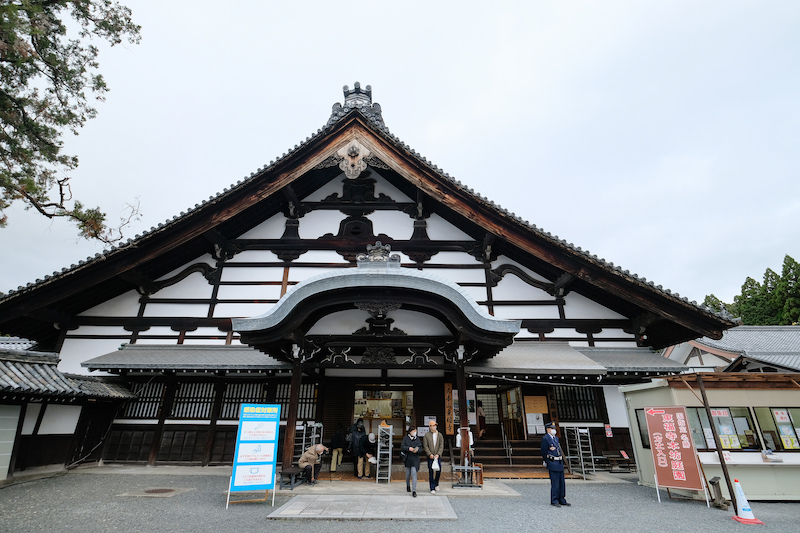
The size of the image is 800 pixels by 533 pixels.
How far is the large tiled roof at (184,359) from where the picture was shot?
9.37 meters

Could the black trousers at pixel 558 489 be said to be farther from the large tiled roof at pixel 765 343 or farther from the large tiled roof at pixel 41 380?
the large tiled roof at pixel 765 343

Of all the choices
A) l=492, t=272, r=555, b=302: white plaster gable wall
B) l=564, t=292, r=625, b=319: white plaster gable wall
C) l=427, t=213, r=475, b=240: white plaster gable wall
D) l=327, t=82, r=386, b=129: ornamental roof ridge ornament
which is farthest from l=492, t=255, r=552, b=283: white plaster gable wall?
l=327, t=82, r=386, b=129: ornamental roof ridge ornament

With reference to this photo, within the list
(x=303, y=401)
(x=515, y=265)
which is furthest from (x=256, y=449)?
(x=515, y=265)

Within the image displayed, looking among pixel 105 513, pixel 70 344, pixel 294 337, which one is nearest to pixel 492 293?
pixel 294 337

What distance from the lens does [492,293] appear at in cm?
1130

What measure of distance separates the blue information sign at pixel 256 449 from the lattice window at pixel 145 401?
17.9 feet

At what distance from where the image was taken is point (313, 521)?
5.46 meters

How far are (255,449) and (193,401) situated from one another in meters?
4.95

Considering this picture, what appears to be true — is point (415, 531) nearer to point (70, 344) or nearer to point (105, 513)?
point (105, 513)

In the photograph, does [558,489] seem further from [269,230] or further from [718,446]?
[269,230]

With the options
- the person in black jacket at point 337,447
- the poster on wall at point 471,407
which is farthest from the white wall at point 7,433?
the poster on wall at point 471,407

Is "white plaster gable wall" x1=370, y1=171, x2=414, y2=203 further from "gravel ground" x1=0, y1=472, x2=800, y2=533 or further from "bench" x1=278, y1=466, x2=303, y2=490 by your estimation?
"gravel ground" x1=0, y1=472, x2=800, y2=533

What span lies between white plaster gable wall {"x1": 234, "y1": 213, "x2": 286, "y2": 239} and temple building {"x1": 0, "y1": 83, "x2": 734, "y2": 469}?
0.04 metres

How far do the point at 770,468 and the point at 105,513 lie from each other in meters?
11.3
